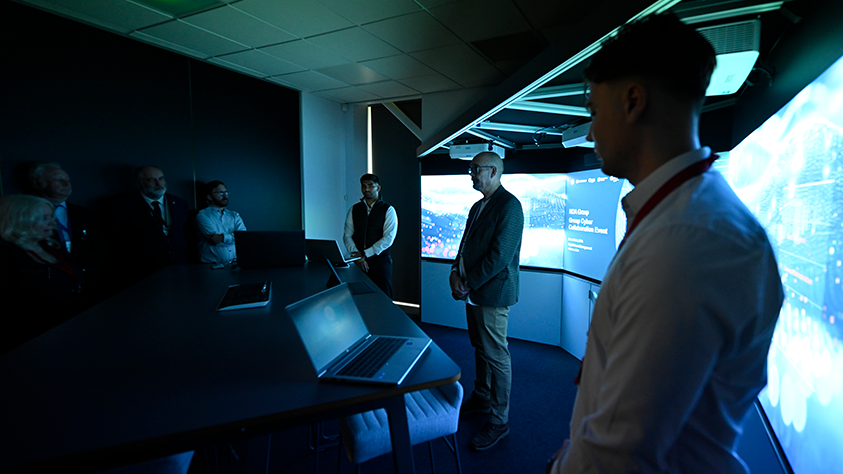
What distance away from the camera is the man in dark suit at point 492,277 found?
2.24m

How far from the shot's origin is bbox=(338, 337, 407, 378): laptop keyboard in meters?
1.09

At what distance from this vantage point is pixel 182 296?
2006 millimetres

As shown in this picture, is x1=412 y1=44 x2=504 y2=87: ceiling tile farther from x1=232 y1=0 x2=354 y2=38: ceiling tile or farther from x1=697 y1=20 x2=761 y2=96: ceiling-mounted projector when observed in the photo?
x1=697 y1=20 x2=761 y2=96: ceiling-mounted projector

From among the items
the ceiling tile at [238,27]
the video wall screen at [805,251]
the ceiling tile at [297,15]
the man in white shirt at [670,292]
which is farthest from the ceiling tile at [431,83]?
the man in white shirt at [670,292]

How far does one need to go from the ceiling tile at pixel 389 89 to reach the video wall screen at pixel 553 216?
1242 millimetres

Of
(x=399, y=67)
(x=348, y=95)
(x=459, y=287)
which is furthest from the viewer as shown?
(x=348, y=95)

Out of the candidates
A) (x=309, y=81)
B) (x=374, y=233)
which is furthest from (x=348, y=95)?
(x=374, y=233)

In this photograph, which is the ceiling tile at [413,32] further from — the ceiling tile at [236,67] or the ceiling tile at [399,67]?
the ceiling tile at [236,67]

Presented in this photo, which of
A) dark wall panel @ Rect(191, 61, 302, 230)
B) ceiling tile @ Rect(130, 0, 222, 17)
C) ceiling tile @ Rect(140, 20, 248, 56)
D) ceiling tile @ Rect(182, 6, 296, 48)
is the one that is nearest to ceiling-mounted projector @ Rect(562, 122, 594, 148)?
ceiling tile @ Rect(182, 6, 296, 48)

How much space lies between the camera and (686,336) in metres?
0.54

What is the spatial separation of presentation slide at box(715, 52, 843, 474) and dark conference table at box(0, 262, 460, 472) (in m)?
0.89

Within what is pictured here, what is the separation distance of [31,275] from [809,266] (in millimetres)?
3378

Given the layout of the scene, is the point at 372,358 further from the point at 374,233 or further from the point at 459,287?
the point at 374,233

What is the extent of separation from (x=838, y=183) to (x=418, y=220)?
450 centimetres
